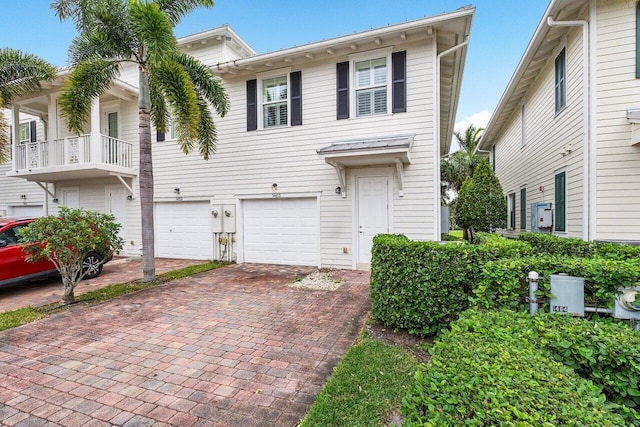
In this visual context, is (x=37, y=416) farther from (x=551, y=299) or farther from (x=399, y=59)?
(x=399, y=59)

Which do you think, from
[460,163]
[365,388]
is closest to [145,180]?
[365,388]

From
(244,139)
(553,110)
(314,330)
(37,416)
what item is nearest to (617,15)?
(553,110)

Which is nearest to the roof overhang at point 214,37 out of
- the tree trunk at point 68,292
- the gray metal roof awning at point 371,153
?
the gray metal roof awning at point 371,153

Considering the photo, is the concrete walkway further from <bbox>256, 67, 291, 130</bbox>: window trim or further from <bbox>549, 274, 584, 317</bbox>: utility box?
<bbox>549, 274, 584, 317</bbox>: utility box

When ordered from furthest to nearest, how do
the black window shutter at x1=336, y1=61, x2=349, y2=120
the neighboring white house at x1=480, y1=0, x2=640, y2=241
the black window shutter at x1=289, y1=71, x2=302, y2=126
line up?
the black window shutter at x1=289, y1=71, x2=302, y2=126 → the black window shutter at x1=336, y1=61, x2=349, y2=120 → the neighboring white house at x1=480, y1=0, x2=640, y2=241

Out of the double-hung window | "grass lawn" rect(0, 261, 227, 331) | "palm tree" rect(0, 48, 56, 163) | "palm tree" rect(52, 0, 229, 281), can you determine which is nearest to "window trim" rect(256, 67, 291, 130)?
"palm tree" rect(52, 0, 229, 281)

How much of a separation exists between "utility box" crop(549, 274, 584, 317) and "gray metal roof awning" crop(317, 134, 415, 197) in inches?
178

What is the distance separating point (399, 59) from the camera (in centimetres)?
757

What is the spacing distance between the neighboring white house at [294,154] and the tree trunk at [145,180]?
248 cm

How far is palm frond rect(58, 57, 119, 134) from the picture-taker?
6.71 metres

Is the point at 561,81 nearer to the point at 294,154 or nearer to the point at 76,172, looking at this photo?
the point at 294,154

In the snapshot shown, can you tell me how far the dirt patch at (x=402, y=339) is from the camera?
3588 mm

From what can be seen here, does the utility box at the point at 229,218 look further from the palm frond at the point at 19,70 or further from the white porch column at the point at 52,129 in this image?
the palm frond at the point at 19,70

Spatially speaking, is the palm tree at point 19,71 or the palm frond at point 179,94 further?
the palm tree at point 19,71
